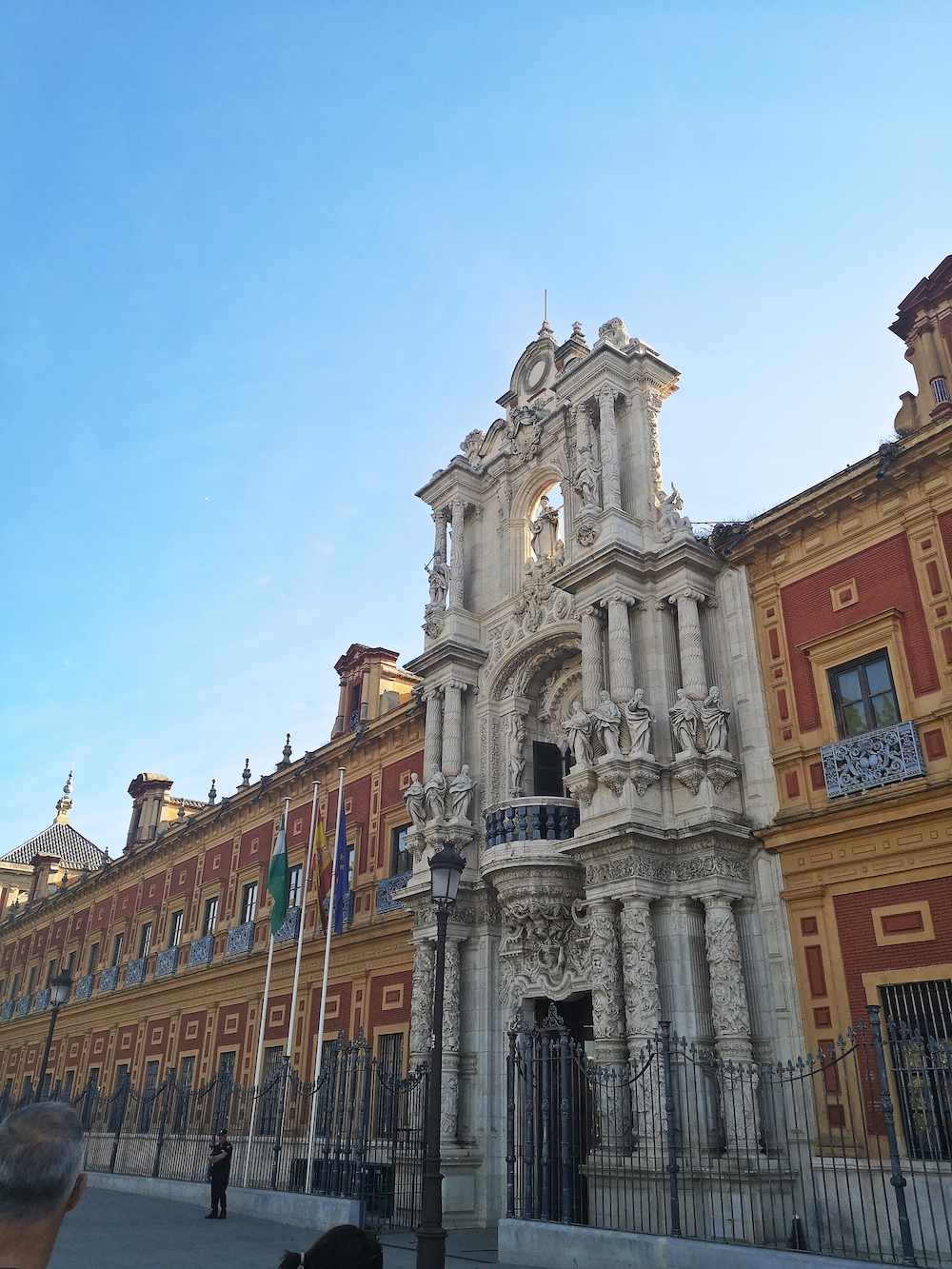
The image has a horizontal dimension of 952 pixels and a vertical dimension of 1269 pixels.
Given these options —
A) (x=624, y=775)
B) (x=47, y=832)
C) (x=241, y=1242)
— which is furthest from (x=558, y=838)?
(x=47, y=832)

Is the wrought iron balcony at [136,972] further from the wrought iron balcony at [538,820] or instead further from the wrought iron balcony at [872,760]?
the wrought iron balcony at [872,760]

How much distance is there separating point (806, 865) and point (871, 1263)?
5781mm

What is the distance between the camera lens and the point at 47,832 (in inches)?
2105

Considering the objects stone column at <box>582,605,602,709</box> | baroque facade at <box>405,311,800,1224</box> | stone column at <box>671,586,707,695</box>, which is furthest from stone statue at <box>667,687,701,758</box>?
stone column at <box>582,605,602,709</box>

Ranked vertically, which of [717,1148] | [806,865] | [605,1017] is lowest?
[717,1148]

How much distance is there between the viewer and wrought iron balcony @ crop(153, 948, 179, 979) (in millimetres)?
30203

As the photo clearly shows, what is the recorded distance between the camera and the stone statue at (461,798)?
18094 mm

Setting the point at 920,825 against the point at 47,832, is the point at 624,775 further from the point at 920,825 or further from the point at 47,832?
the point at 47,832

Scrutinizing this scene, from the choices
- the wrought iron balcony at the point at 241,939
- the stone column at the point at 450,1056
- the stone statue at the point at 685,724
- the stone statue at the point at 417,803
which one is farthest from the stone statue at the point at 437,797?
the wrought iron balcony at the point at 241,939

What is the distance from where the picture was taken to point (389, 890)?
21.9 metres

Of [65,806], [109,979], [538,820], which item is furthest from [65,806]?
[538,820]

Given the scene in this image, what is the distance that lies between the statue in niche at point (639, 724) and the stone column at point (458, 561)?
5869mm

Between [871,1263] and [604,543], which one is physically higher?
[604,543]

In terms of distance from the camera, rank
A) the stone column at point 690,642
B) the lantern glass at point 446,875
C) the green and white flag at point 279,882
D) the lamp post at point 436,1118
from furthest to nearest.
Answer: the green and white flag at point 279,882 → the stone column at point 690,642 → the lantern glass at point 446,875 → the lamp post at point 436,1118
